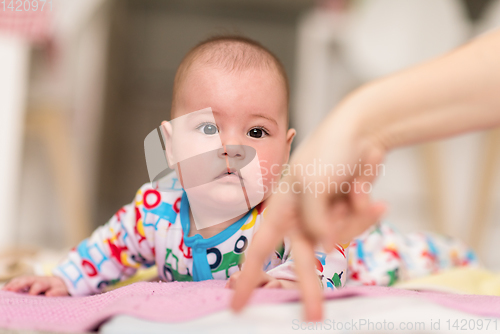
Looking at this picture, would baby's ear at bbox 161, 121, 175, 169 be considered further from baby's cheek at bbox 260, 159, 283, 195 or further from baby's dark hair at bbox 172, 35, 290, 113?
baby's cheek at bbox 260, 159, 283, 195

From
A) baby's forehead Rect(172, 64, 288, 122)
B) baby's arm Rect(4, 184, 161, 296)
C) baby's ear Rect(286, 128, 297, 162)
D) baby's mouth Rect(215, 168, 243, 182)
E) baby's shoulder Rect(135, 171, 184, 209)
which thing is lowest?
baby's arm Rect(4, 184, 161, 296)

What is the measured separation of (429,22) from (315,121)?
0.59 meters

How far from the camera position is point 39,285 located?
0.68m

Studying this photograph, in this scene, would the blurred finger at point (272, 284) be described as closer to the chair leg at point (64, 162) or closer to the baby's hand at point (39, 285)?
the baby's hand at point (39, 285)

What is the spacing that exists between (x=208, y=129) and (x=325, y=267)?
240mm

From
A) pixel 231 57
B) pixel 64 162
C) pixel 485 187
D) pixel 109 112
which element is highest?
pixel 109 112

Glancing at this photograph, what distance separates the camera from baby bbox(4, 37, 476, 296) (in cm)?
58

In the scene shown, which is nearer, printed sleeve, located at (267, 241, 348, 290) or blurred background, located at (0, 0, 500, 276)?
printed sleeve, located at (267, 241, 348, 290)

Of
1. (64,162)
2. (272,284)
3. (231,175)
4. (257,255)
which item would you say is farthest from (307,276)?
(64,162)

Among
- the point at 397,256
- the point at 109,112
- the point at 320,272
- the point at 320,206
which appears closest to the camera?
the point at 320,206

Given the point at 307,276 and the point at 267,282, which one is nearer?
the point at 307,276

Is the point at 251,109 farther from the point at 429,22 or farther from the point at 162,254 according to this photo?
the point at 429,22

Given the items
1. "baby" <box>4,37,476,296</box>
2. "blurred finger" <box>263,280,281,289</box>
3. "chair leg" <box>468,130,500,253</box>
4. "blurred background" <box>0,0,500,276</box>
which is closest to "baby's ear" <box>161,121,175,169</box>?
"baby" <box>4,37,476,296</box>

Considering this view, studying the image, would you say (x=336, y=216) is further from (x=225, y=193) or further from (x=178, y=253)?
(x=178, y=253)
